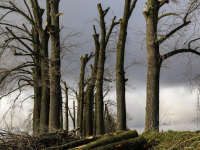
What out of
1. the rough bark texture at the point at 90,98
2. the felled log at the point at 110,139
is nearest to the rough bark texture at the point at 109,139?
the felled log at the point at 110,139

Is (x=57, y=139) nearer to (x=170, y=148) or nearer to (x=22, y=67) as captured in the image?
(x=170, y=148)

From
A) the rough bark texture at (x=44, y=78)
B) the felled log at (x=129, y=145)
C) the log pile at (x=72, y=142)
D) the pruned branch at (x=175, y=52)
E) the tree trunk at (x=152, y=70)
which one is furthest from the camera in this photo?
the rough bark texture at (x=44, y=78)

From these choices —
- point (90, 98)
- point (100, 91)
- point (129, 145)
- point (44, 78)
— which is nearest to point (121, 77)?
point (100, 91)

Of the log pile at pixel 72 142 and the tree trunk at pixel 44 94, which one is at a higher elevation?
the tree trunk at pixel 44 94

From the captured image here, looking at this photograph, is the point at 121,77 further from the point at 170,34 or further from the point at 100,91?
the point at 100,91

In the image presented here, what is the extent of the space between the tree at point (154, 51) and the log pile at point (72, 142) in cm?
480

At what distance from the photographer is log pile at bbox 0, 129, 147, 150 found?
693 cm

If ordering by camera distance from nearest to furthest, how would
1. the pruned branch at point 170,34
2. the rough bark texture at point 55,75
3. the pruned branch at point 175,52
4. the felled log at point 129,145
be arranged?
1. the felled log at point 129,145
2. the pruned branch at point 170,34
3. the pruned branch at point 175,52
4. the rough bark texture at point 55,75

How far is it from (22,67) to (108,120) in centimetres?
1173

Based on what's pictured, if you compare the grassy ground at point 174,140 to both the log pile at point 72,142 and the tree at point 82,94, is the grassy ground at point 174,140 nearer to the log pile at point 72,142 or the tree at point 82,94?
the log pile at point 72,142

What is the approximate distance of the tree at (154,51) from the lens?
12242mm

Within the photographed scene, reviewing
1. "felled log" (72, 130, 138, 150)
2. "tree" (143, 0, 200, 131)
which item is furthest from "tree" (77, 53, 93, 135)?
"felled log" (72, 130, 138, 150)

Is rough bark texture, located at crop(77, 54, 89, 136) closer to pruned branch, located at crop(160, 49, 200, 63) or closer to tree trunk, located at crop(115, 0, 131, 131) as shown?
tree trunk, located at crop(115, 0, 131, 131)

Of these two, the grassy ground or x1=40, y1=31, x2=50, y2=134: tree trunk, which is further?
x1=40, y1=31, x2=50, y2=134: tree trunk
